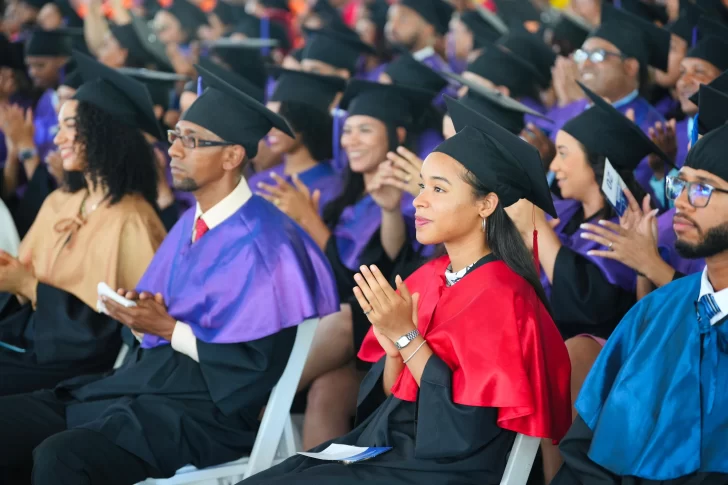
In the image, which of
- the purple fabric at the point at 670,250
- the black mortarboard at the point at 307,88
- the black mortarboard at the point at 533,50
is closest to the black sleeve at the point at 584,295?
the purple fabric at the point at 670,250

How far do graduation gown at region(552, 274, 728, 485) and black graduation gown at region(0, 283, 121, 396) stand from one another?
2268 millimetres

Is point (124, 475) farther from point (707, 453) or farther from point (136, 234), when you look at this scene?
point (707, 453)

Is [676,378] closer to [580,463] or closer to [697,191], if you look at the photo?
[580,463]

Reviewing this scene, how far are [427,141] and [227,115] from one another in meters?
1.74

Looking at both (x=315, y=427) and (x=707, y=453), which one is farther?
(x=315, y=427)

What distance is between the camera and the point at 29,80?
7375mm

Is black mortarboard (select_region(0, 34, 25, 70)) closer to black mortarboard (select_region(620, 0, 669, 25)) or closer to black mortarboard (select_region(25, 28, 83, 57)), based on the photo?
black mortarboard (select_region(25, 28, 83, 57))

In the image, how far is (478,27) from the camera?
7.02 meters

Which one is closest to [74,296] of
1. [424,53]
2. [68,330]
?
[68,330]

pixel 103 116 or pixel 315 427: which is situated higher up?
pixel 103 116

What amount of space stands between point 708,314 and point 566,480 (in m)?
0.62

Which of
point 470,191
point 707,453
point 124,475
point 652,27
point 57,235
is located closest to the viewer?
point 707,453

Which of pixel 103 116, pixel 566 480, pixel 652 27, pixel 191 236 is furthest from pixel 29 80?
pixel 566 480

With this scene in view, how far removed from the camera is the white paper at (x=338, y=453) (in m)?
2.78
